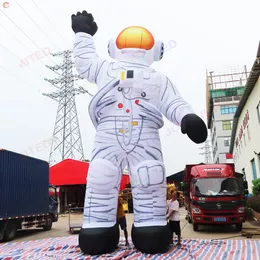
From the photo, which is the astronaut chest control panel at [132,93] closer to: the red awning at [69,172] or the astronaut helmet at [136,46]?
the astronaut helmet at [136,46]

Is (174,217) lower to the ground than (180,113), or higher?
lower

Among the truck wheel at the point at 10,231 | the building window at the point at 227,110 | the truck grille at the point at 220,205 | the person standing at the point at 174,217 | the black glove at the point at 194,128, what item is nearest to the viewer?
the black glove at the point at 194,128

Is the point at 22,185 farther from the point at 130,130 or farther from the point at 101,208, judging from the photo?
the point at 130,130

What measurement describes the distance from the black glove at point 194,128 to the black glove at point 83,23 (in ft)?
8.04

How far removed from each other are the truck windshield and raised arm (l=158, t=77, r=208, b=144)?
4181mm

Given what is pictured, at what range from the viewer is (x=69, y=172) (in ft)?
61.3

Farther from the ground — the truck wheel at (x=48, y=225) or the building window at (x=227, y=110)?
the building window at (x=227, y=110)

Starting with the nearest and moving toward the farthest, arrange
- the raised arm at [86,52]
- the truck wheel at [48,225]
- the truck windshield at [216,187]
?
the raised arm at [86,52] < the truck windshield at [216,187] < the truck wheel at [48,225]

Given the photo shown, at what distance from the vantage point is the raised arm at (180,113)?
209 inches

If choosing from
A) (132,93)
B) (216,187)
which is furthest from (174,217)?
(216,187)

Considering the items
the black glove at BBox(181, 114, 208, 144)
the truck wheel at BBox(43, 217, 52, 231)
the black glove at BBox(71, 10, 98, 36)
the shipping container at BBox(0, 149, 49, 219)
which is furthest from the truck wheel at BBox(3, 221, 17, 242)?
the black glove at BBox(181, 114, 208, 144)

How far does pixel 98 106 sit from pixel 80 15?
1775 millimetres

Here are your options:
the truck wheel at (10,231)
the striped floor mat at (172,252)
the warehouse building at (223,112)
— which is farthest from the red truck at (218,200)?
the warehouse building at (223,112)

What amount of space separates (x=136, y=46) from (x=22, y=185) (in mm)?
5811
